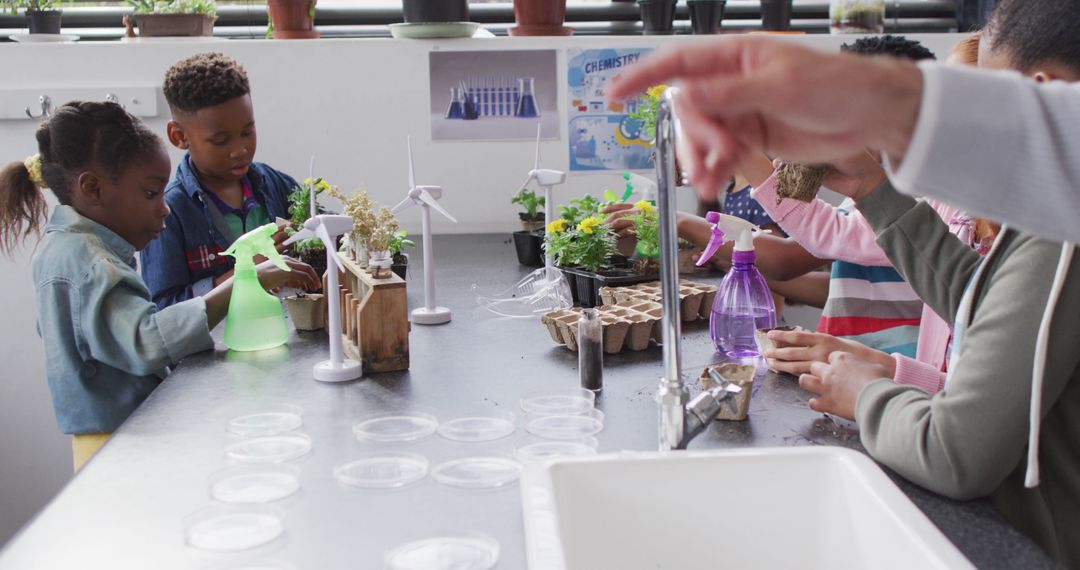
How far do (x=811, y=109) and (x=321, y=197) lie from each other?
233cm

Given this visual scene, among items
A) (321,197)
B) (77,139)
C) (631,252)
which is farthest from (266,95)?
(631,252)

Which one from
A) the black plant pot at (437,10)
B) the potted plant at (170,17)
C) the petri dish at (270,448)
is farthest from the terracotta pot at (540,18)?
the petri dish at (270,448)

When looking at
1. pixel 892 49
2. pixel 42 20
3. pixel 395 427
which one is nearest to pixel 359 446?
pixel 395 427

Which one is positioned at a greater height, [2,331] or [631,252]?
[631,252]

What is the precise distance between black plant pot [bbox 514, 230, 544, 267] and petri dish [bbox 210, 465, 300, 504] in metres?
1.35

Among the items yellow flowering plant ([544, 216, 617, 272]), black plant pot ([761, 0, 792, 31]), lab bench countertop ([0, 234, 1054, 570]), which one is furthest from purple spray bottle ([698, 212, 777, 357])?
black plant pot ([761, 0, 792, 31])

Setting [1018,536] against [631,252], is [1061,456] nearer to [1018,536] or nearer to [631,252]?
[1018,536]

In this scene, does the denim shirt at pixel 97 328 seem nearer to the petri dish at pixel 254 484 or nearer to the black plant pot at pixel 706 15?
the petri dish at pixel 254 484

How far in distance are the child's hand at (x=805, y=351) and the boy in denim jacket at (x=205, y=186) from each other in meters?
1.32

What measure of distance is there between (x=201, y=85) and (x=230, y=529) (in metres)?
1.66

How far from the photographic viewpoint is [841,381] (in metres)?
1.18

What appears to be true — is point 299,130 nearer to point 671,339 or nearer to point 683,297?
point 683,297

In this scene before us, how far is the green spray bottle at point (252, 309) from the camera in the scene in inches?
64.3

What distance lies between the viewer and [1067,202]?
56cm
